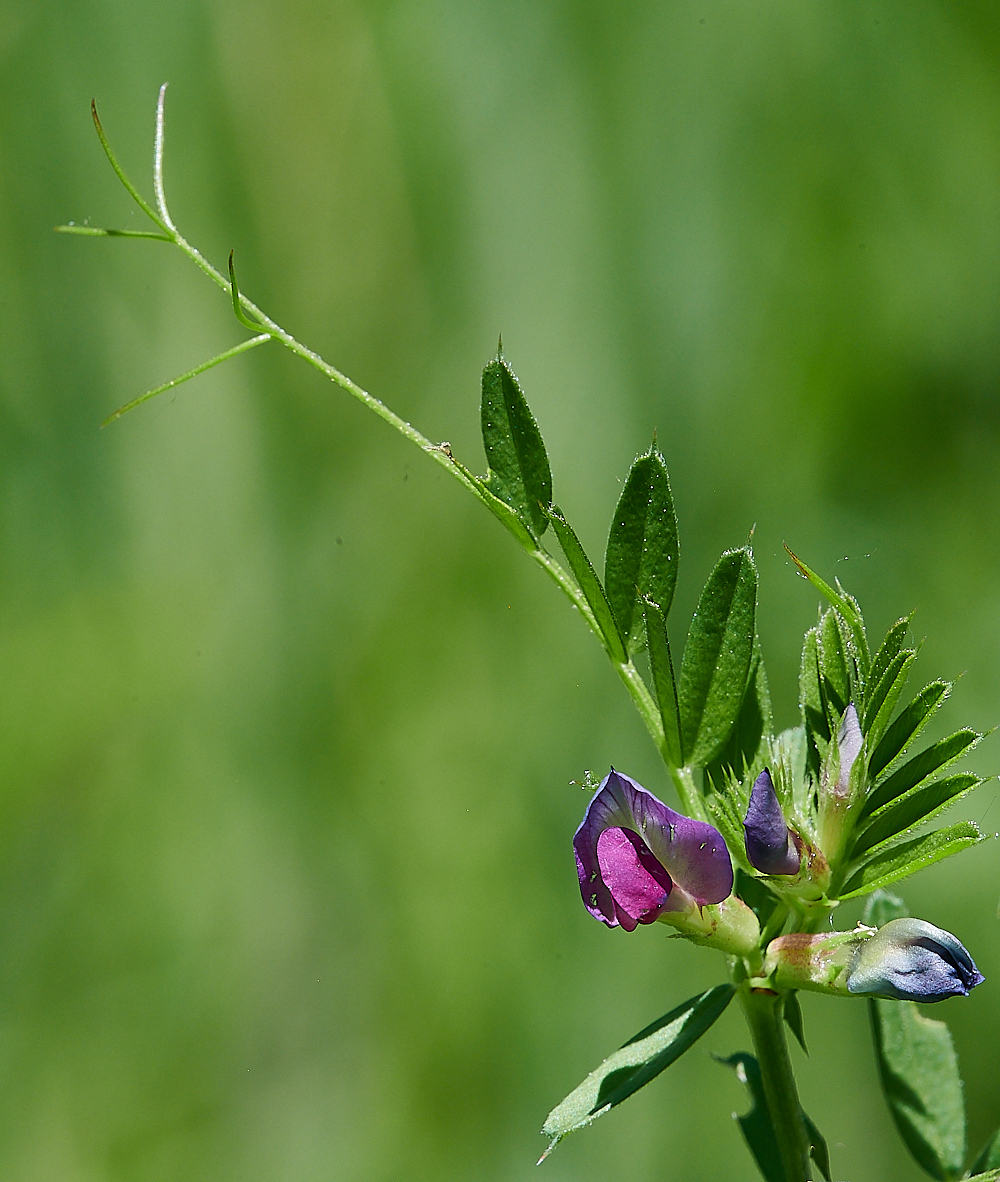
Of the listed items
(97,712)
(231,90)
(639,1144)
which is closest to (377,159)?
(231,90)

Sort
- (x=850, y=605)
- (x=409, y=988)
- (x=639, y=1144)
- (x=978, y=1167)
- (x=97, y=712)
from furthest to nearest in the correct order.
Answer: (x=97, y=712), (x=409, y=988), (x=639, y=1144), (x=978, y=1167), (x=850, y=605)

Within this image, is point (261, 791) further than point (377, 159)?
No

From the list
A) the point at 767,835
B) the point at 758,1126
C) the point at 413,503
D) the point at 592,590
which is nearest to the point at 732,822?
the point at 767,835

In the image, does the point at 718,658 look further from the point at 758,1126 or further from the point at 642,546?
the point at 758,1126

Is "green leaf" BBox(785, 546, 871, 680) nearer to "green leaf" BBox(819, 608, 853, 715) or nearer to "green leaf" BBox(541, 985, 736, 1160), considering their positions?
"green leaf" BBox(819, 608, 853, 715)

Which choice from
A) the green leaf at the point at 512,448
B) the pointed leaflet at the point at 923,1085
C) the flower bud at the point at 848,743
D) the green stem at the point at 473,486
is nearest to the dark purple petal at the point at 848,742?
the flower bud at the point at 848,743

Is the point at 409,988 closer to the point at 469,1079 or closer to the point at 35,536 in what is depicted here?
the point at 469,1079
